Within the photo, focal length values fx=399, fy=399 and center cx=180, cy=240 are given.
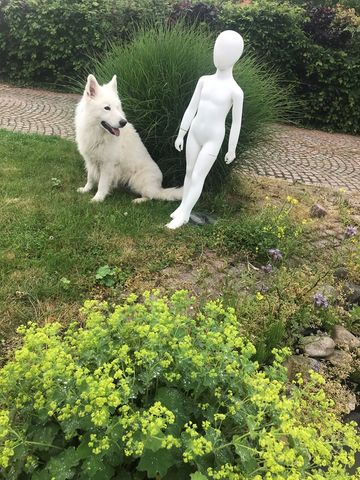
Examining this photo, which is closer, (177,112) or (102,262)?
(102,262)

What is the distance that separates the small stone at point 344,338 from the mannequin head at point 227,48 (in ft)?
8.50

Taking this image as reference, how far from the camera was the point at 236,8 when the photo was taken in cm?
995

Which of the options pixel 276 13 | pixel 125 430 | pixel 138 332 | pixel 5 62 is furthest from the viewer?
pixel 5 62

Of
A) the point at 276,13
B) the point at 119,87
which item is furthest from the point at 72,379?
the point at 276,13

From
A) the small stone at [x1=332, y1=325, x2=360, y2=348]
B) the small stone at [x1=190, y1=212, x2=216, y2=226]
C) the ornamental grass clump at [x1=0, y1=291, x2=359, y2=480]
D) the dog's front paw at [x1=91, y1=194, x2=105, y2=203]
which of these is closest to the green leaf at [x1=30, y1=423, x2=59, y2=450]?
the ornamental grass clump at [x1=0, y1=291, x2=359, y2=480]

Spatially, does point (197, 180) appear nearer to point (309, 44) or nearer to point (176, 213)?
point (176, 213)

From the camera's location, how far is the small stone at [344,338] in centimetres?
337

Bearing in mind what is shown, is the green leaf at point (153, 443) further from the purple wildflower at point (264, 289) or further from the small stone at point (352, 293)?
the small stone at point (352, 293)

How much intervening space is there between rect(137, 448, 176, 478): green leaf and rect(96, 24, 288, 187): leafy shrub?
12.5 ft

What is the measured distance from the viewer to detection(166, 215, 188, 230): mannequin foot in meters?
4.27

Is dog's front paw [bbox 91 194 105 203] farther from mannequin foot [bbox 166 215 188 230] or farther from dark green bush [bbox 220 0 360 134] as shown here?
dark green bush [bbox 220 0 360 134]

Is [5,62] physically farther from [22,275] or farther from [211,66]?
[22,275]

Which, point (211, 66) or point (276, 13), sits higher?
point (276, 13)

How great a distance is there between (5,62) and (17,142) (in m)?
5.86
